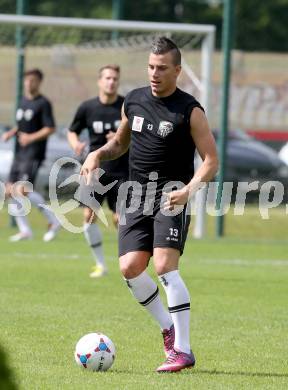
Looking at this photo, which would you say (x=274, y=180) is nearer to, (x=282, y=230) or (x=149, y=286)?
(x=282, y=230)

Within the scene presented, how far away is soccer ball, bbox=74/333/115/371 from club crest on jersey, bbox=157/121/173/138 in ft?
4.63

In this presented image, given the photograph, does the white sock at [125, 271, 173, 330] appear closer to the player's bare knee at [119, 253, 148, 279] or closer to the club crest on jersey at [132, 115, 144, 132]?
the player's bare knee at [119, 253, 148, 279]

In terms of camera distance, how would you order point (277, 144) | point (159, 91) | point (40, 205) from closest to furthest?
point (159, 91) → point (40, 205) → point (277, 144)

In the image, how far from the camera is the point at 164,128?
751cm

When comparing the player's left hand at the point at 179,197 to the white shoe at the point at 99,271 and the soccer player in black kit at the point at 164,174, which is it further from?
the white shoe at the point at 99,271

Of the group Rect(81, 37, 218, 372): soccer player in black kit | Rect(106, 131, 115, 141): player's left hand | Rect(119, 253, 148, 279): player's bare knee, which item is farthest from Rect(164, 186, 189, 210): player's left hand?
Rect(106, 131, 115, 141): player's left hand

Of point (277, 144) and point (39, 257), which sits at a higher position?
point (39, 257)

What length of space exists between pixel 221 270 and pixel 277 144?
1750 centimetres

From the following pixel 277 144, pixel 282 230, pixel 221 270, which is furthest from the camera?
pixel 277 144

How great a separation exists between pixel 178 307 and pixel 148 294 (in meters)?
0.34

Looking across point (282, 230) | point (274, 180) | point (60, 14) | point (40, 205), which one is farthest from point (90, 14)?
point (40, 205)

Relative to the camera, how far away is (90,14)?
4044 cm

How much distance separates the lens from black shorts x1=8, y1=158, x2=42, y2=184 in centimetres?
1717

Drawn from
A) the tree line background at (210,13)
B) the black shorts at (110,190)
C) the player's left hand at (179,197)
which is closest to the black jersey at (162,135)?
the player's left hand at (179,197)
